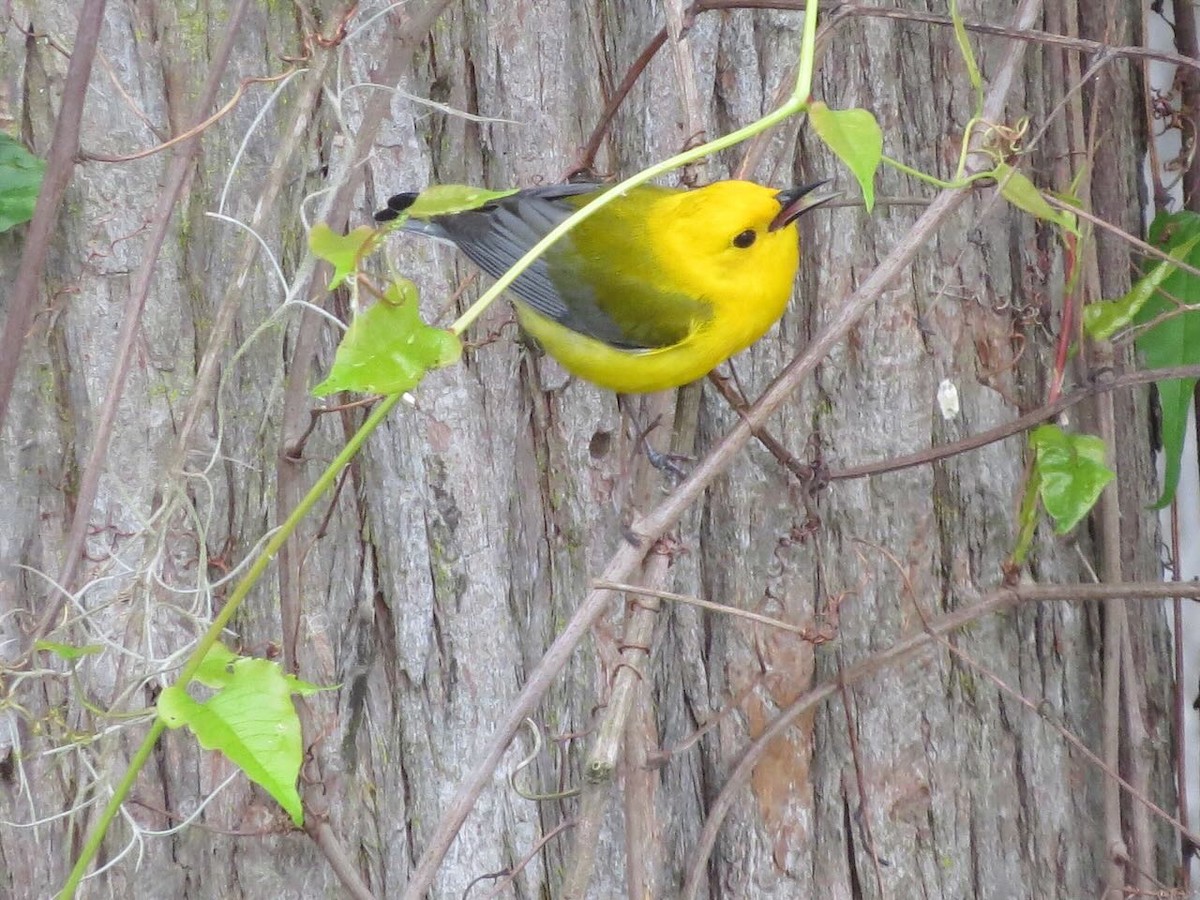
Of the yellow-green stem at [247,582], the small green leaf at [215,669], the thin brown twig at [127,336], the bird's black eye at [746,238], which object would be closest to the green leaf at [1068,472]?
the bird's black eye at [746,238]

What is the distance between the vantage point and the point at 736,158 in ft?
8.48

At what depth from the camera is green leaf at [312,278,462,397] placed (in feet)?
4.01

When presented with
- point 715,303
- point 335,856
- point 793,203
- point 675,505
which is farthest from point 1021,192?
point 335,856

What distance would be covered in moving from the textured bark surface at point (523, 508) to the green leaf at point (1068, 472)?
0.26 m

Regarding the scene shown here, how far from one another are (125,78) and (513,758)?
4.62 ft

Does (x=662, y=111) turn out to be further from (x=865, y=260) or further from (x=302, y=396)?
(x=302, y=396)

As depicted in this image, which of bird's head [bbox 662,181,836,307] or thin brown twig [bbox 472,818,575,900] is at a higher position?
bird's head [bbox 662,181,836,307]

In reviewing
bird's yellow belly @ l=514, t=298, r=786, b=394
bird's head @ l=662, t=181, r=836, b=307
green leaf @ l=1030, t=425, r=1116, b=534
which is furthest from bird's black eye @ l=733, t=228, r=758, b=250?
green leaf @ l=1030, t=425, r=1116, b=534

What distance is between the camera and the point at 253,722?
4.32 ft

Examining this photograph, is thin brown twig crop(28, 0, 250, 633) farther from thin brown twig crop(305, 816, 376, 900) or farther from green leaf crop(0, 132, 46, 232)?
thin brown twig crop(305, 816, 376, 900)

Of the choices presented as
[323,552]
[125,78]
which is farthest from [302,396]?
[125,78]

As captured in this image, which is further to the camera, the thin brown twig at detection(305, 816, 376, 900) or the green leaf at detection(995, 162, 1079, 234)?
the thin brown twig at detection(305, 816, 376, 900)

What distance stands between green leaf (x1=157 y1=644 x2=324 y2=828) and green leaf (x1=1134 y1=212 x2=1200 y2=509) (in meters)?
1.70

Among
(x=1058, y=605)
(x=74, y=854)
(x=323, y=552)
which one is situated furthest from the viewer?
(x=1058, y=605)
